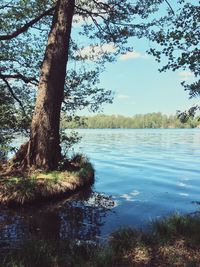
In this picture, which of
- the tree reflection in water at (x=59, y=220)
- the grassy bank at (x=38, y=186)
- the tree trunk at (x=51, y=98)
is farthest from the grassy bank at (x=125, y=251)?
the tree trunk at (x=51, y=98)

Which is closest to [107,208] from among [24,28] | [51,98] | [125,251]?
[51,98]

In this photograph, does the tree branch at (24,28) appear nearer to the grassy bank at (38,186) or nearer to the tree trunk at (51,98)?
the tree trunk at (51,98)

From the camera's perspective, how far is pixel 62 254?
7613 mm

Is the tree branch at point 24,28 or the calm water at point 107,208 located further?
the tree branch at point 24,28

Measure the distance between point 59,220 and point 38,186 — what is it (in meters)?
2.36

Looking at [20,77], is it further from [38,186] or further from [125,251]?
[125,251]

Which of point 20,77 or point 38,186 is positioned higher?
point 20,77

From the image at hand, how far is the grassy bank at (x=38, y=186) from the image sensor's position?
13.1 metres

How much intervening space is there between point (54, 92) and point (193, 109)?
726 cm

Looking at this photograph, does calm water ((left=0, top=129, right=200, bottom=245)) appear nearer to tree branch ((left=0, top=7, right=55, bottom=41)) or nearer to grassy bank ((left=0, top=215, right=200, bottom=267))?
grassy bank ((left=0, top=215, right=200, bottom=267))

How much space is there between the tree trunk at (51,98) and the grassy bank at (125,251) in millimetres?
7451

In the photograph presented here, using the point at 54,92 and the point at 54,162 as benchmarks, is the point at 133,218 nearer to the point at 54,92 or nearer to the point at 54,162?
the point at 54,162

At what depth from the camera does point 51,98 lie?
52.2 ft

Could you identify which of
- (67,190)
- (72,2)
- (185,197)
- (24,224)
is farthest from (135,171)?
(24,224)
